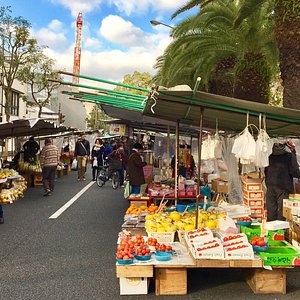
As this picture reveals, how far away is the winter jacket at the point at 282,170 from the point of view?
322 inches

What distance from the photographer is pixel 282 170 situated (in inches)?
323

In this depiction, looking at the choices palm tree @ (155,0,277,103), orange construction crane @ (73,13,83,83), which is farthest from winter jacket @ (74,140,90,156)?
orange construction crane @ (73,13,83,83)

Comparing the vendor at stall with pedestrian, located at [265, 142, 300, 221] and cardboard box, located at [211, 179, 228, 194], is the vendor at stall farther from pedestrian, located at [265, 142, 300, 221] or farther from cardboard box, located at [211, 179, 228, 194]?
pedestrian, located at [265, 142, 300, 221]

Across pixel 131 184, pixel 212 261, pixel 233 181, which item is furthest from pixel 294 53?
pixel 212 261

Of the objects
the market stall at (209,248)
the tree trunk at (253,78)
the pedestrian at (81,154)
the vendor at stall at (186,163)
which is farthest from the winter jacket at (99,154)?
the market stall at (209,248)

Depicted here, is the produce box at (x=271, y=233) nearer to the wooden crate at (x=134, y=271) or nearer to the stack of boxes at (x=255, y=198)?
the wooden crate at (x=134, y=271)

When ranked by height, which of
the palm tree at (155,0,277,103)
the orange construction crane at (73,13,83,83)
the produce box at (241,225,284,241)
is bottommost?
the produce box at (241,225,284,241)

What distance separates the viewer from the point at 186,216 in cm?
714

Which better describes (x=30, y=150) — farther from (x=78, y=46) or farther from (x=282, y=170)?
(x=78, y=46)

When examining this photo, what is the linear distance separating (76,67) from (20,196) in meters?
64.2

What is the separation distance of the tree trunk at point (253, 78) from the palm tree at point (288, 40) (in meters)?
3.80

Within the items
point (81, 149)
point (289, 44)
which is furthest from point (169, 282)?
point (81, 149)

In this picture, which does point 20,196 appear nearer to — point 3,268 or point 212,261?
point 3,268

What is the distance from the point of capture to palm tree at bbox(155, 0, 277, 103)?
1385 centimetres
